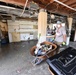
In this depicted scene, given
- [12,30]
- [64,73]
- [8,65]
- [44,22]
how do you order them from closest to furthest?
[64,73] < [8,65] < [44,22] < [12,30]

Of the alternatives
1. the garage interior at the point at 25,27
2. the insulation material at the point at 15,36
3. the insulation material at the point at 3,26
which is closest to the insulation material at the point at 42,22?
the garage interior at the point at 25,27

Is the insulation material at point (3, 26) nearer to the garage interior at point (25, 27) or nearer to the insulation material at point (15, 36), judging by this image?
the garage interior at point (25, 27)

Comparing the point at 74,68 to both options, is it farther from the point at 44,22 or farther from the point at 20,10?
the point at 20,10

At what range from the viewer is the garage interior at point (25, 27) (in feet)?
7.60

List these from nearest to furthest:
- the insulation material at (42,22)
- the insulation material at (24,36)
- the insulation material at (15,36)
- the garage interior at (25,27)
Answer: the garage interior at (25,27), the insulation material at (42,22), the insulation material at (15,36), the insulation material at (24,36)

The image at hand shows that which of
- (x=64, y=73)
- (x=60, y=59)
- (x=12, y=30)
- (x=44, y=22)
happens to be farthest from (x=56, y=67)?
(x=12, y=30)

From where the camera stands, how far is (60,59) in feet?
6.03

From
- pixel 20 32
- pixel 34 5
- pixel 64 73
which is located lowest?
pixel 64 73

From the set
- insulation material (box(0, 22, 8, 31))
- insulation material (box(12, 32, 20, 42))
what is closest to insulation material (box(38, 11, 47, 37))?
insulation material (box(12, 32, 20, 42))

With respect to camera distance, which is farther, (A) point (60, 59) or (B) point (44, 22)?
(B) point (44, 22)

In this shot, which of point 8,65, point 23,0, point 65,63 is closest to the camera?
point 65,63

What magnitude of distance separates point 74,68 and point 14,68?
1751 mm

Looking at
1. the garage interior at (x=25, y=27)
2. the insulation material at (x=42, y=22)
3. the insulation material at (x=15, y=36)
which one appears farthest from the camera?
the insulation material at (x=15, y=36)

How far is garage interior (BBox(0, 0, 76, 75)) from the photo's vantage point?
232 centimetres
